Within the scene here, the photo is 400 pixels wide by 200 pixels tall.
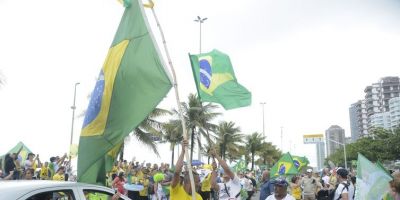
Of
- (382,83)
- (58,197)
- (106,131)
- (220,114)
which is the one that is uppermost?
(382,83)

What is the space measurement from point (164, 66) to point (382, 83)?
192 m

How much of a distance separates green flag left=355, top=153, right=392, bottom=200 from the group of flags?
4865mm

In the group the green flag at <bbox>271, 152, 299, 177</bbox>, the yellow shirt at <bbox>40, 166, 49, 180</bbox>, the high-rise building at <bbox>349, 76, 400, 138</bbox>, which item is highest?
the high-rise building at <bbox>349, 76, 400, 138</bbox>

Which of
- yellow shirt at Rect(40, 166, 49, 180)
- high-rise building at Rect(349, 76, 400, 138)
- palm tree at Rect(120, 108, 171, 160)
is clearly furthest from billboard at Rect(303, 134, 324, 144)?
high-rise building at Rect(349, 76, 400, 138)

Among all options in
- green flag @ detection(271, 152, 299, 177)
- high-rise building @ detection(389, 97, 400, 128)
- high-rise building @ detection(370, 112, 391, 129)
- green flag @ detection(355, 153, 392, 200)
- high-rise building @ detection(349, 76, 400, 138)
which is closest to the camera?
green flag @ detection(355, 153, 392, 200)

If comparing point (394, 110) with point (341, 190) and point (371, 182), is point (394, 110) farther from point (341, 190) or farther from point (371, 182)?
point (371, 182)

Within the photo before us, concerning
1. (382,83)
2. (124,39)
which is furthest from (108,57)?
(382,83)

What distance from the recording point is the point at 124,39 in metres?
5.82

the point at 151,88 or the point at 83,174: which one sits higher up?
the point at 151,88

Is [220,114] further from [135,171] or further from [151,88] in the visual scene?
[151,88]

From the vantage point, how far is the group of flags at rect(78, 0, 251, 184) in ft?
17.8

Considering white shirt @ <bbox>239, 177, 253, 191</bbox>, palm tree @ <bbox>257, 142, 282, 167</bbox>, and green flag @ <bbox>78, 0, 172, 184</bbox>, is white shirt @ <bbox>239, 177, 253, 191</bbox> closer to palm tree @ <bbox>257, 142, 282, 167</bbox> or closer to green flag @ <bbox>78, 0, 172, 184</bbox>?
green flag @ <bbox>78, 0, 172, 184</bbox>

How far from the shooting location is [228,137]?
62500 millimetres

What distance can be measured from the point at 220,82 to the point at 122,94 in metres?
4.00
